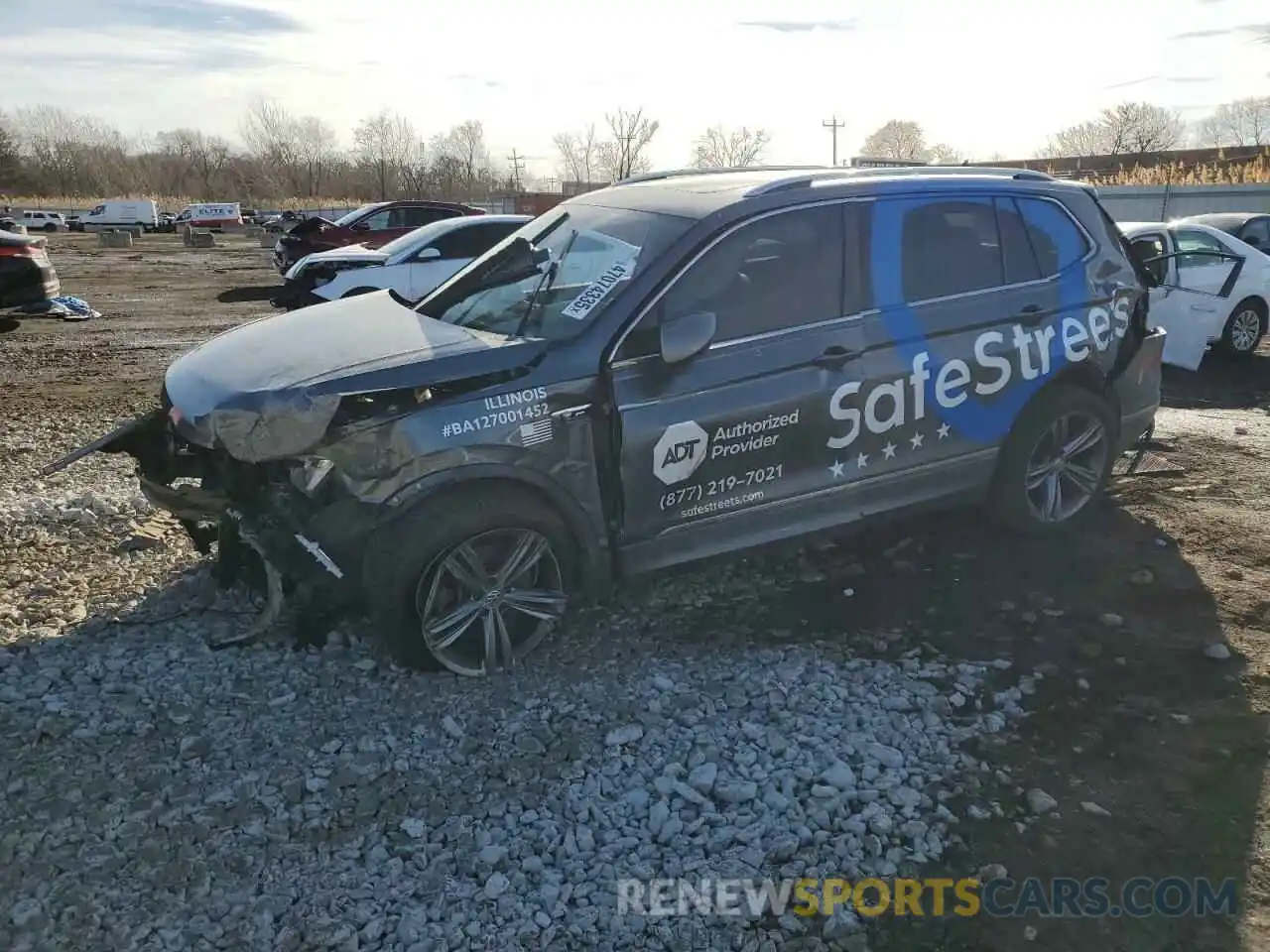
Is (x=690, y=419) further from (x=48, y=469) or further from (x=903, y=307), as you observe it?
(x=48, y=469)

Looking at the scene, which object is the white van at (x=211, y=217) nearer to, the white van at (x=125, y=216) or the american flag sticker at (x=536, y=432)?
the white van at (x=125, y=216)

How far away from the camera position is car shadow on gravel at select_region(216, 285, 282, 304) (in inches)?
703

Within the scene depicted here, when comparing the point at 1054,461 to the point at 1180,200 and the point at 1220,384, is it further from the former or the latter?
the point at 1180,200

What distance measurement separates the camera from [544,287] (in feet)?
14.4

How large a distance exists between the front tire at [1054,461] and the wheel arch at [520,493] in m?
2.35

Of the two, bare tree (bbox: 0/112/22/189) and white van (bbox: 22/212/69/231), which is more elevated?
bare tree (bbox: 0/112/22/189)

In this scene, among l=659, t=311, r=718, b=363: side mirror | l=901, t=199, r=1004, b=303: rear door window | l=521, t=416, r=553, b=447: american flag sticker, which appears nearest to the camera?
l=521, t=416, r=553, b=447: american flag sticker

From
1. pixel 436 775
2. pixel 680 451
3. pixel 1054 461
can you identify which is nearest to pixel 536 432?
pixel 680 451

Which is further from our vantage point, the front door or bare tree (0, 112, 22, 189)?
bare tree (0, 112, 22, 189)

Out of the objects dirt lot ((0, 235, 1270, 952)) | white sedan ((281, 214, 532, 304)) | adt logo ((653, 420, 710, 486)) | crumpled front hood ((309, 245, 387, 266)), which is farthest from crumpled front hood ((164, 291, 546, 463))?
crumpled front hood ((309, 245, 387, 266))

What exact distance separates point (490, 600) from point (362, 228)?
1598 cm

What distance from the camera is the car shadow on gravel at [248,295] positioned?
17.9 meters

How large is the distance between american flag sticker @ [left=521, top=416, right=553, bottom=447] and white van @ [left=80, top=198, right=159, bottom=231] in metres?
55.1

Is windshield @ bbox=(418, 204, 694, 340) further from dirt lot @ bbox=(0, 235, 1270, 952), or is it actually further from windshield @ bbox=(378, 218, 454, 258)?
windshield @ bbox=(378, 218, 454, 258)
